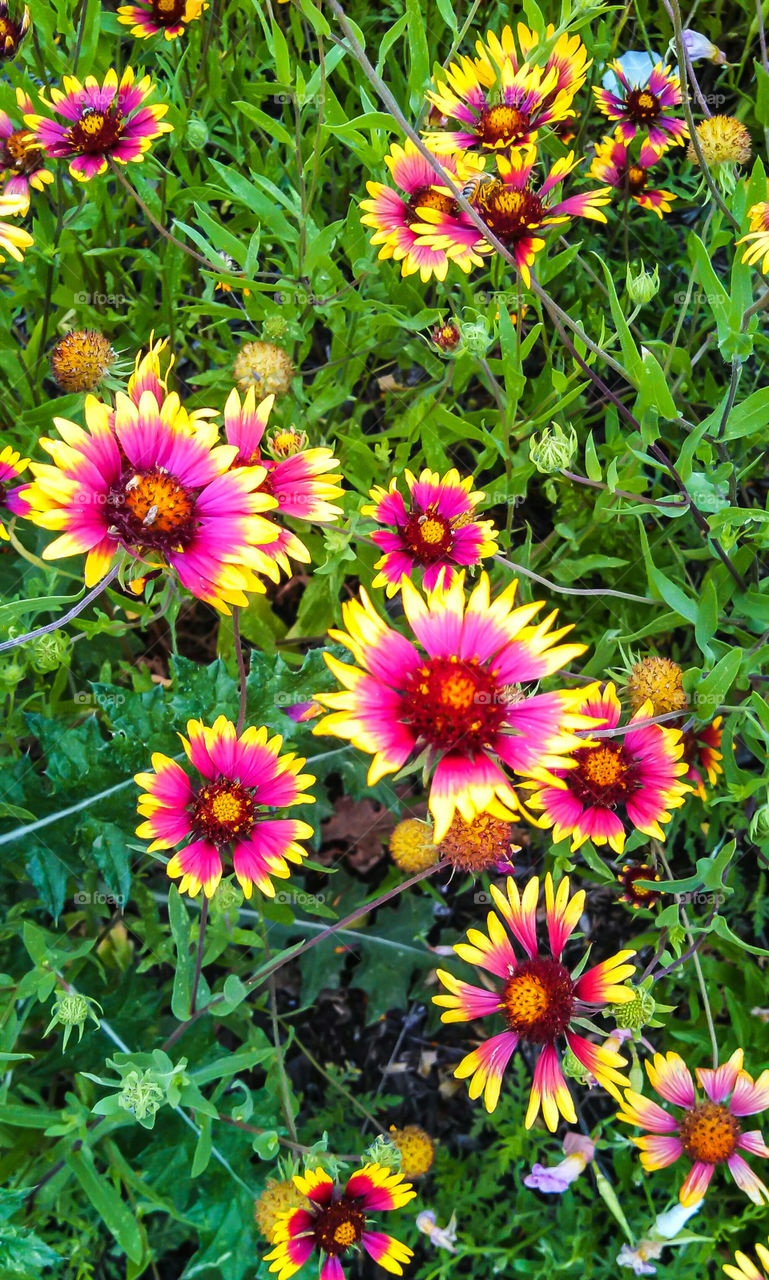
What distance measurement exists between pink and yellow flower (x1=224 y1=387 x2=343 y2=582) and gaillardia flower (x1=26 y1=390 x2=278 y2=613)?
0.15m

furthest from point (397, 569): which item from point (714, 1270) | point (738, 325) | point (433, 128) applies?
point (714, 1270)

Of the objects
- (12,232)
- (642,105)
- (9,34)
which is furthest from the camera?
(642,105)

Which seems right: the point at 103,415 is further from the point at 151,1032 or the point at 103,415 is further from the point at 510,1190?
the point at 510,1190

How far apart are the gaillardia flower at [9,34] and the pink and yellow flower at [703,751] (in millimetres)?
2056

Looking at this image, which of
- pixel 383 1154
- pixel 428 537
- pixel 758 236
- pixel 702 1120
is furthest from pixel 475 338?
pixel 702 1120

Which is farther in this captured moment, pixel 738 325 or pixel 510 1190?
pixel 510 1190

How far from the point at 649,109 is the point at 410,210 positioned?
0.72 metres

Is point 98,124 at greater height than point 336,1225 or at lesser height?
greater

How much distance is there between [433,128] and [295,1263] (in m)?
2.34

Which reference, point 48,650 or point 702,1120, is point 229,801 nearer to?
point 48,650

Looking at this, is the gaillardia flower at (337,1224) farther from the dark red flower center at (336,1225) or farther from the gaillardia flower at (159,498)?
the gaillardia flower at (159,498)

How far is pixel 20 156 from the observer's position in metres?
2.12

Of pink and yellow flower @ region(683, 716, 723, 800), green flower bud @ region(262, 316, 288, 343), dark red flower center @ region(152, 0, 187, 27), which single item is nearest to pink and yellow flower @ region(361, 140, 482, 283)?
green flower bud @ region(262, 316, 288, 343)

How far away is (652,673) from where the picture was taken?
1.70 meters
